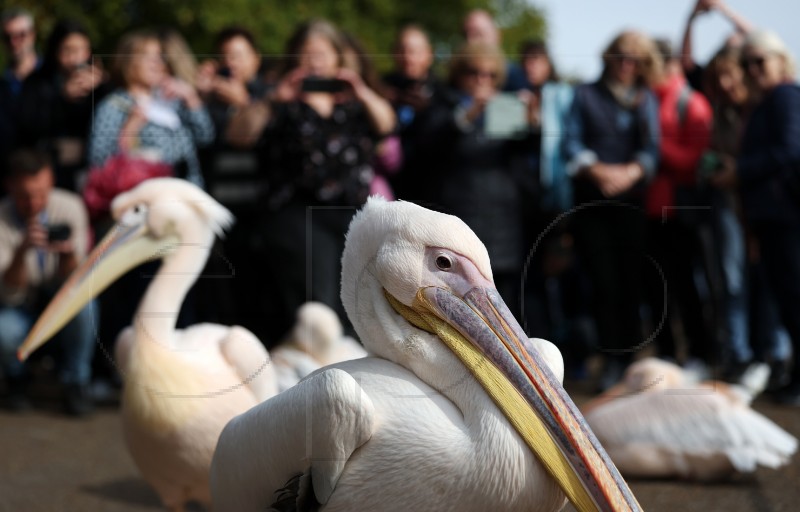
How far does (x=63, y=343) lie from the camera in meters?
6.60

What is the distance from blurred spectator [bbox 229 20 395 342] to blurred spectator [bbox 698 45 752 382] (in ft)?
6.37

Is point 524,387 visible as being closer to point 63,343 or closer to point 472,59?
point 472,59

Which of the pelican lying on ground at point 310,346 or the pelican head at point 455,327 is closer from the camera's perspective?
the pelican head at point 455,327

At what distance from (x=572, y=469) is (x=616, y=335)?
2.27 m

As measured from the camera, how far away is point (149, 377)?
12.8 feet

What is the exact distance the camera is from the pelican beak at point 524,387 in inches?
105

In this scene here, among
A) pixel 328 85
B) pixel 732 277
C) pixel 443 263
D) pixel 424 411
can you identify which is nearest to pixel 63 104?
pixel 328 85

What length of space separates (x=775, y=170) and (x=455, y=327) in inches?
141

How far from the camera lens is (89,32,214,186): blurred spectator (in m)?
5.56

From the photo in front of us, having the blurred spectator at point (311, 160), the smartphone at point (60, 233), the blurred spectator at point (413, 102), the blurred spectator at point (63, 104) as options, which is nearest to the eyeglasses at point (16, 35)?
the blurred spectator at point (63, 104)

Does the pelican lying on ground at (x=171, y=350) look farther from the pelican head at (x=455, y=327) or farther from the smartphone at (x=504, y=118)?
the smartphone at (x=504, y=118)

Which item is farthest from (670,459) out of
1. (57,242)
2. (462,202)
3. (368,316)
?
(57,242)

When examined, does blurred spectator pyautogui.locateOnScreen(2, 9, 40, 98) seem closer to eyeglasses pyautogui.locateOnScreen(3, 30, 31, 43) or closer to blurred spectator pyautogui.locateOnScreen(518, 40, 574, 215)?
eyeglasses pyautogui.locateOnScreen(3, 30, 31, 43)

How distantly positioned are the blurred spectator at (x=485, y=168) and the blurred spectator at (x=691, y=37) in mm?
913
